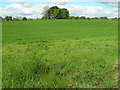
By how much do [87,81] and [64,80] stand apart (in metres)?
0.67

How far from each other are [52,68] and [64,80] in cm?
106

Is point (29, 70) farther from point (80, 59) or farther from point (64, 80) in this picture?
point (80, 59)

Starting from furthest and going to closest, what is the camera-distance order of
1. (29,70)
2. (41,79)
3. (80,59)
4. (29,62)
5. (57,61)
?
(80,59), (57,61), (29,62), (29,70), (41,79)

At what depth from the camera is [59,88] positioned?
492 cm

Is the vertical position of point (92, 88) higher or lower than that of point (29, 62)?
lower

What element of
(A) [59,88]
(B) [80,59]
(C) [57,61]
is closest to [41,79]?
(A) [59,88]

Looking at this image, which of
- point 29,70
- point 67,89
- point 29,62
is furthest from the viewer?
point 29,62

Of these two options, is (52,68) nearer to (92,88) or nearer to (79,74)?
(79,74)

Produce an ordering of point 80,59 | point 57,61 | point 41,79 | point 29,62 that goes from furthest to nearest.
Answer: point 80,59 < point 57,61 < point 29,62 < point 41,79

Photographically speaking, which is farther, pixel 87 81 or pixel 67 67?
pixel 67 67

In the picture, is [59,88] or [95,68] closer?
[59,88]

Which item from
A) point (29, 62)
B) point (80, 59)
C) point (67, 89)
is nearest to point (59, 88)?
point (67, 89)

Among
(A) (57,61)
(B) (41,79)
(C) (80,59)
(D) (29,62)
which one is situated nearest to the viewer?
(B) (41,79)

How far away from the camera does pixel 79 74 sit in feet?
19.2
